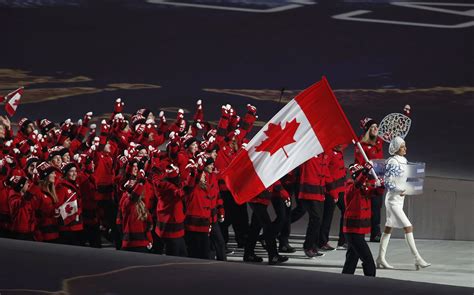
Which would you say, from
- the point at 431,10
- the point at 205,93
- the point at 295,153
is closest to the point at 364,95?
the point at 431,10

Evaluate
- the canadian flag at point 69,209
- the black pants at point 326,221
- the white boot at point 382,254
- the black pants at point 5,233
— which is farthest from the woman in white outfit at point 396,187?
the black pants at point 5,233

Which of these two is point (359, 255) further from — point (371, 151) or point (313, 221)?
point (371, 151)

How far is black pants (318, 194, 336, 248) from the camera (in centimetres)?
1247

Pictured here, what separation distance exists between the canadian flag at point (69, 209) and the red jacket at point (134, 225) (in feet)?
3.33

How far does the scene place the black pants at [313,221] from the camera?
38.4ft

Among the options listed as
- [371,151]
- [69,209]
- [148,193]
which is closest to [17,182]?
[69,209]

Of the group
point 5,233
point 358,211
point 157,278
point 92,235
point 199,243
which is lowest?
point 92,235

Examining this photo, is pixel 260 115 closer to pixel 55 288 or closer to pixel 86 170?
pixel 86 170

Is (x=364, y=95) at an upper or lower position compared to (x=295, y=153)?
lower

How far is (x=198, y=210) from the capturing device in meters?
10.1

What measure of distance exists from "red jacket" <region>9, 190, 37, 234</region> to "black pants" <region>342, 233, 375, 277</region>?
128 inches

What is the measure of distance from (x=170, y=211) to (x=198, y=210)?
0.32m

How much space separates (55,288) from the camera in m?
2.27

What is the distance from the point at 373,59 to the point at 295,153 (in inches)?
378
